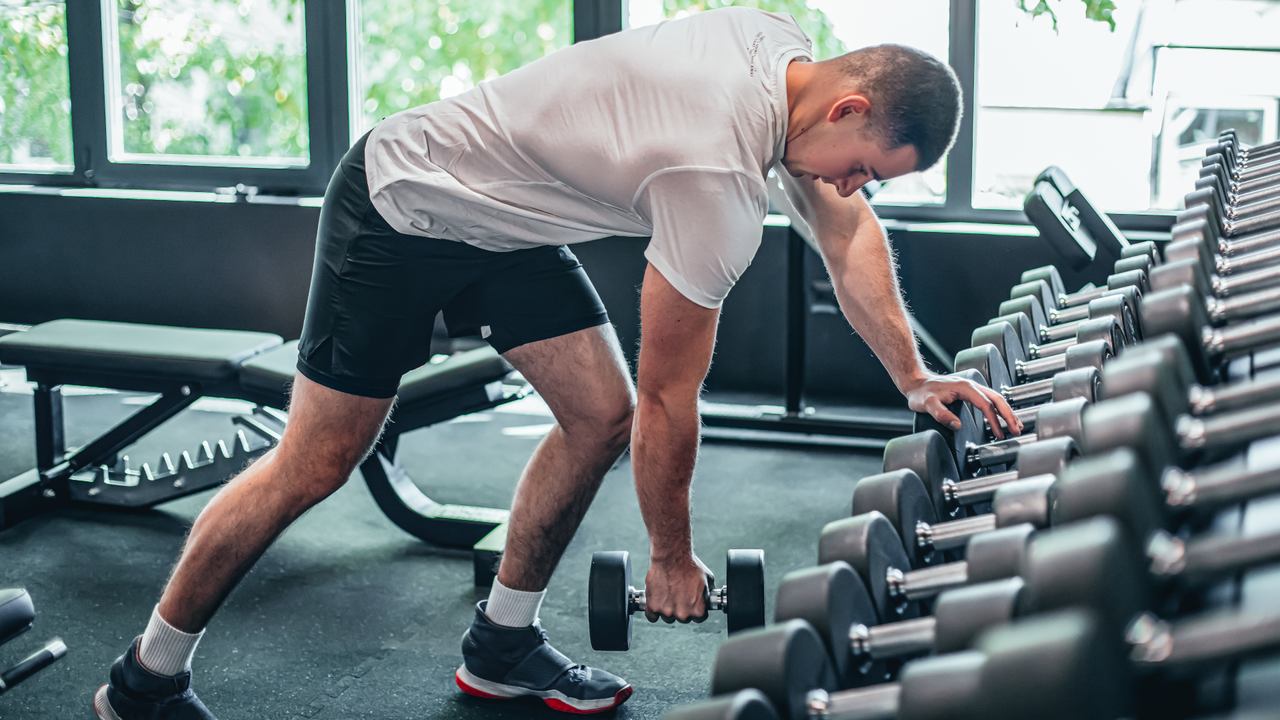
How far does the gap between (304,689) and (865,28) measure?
2810 mm

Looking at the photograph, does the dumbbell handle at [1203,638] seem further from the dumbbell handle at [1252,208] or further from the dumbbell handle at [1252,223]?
the dumbbell handle at [1252,208]

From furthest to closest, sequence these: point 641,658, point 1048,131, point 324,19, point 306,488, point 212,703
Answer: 1. point 324,19
2. point 1048,131
3. point 641,658
4. point 212,703
5. point 306,488

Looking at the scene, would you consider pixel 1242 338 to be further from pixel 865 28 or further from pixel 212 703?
pixel 865 28

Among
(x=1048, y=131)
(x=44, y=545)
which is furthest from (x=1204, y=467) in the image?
(x=1048, y=131)

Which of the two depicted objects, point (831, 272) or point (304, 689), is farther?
point (304, 689)

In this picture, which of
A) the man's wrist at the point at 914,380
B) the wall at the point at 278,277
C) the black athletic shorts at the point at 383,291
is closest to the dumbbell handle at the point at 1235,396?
the man's wrist at the point at 914,380

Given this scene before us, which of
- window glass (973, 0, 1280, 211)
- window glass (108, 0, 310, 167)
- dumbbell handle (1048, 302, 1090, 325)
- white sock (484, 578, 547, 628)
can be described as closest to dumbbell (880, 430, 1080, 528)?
dumbbell handle (1048, 302, 1090, 325)

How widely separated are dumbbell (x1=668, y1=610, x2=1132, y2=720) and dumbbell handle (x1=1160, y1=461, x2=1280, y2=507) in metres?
0.15

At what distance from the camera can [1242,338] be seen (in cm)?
88

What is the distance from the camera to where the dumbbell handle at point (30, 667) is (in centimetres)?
142

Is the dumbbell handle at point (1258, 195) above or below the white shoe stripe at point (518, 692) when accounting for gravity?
above

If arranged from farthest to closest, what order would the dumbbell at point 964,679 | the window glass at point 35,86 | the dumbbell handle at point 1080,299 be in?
the window glass at point 35,86
the dumbbell handle at point 1080,299
the dumbbell at point 964,679

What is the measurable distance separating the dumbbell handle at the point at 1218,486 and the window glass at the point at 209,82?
4.05m

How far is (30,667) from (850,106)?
1242 millimetres
